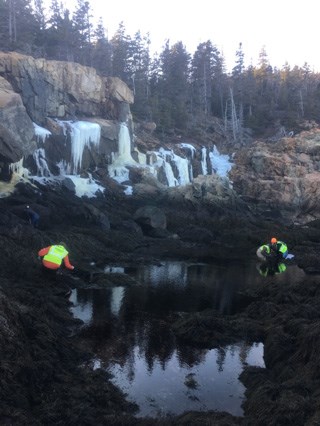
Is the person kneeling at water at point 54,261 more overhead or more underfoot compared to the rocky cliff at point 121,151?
more underfoot

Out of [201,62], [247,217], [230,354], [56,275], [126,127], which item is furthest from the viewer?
[201,62]

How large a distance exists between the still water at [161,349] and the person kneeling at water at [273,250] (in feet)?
7.65

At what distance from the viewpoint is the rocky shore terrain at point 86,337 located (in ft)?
27.0

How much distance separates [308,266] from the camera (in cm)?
2592

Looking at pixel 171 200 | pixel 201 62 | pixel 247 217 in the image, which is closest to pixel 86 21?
pixel 201 62

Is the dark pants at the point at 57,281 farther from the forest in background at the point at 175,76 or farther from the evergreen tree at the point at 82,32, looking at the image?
the evergreen tree at the point at 82,32

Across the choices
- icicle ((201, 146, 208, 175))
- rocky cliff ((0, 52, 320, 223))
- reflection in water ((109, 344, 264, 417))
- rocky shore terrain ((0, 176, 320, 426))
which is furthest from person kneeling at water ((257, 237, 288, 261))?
icicle ((201, 146, 208, 175))

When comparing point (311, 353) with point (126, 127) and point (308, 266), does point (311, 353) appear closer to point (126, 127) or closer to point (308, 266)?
point (308, 266)

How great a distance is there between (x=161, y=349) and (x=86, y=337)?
2.19 m

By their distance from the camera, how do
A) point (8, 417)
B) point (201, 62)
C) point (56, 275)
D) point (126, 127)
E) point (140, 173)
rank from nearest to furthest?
point (8, 417), point (56, 275), point (140, 173), point (126, 127), point (201, 62)

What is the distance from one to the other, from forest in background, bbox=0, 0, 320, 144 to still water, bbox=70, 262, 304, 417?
126ft

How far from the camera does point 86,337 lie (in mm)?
12539

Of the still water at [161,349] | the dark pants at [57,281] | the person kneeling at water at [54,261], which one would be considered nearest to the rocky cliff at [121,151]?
the dark pants at [57,281]

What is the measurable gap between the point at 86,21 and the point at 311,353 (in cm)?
6439
